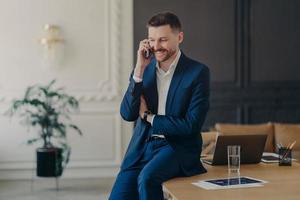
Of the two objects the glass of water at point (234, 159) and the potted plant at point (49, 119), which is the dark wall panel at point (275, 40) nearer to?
the potted plant at point (49, 119)

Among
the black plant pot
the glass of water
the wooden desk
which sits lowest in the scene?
the black plant pot

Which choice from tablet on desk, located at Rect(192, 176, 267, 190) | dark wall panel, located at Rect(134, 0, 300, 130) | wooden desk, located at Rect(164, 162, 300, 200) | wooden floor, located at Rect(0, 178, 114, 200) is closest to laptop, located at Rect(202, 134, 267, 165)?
wooden desk, located at Rect(164, 162, 300, 200)

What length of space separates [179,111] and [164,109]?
0.26ft

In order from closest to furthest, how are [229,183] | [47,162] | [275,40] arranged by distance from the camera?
[229,183]
[47,162]
[275,40]

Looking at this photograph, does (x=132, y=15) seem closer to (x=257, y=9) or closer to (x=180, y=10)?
(x=180, y=10)

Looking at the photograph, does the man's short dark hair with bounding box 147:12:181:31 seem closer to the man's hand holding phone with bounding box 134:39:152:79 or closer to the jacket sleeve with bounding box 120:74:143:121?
the man's hand holding phone with bounding box 134:39:152:79

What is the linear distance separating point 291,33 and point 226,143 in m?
3.75

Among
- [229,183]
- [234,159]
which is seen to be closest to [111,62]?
[234,159]

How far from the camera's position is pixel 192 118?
8.54 ft

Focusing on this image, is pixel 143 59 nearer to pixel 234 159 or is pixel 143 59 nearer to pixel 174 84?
pixel 174 84

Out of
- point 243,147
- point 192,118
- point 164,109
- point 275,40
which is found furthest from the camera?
point 275,40

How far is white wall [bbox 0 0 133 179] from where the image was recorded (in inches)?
238

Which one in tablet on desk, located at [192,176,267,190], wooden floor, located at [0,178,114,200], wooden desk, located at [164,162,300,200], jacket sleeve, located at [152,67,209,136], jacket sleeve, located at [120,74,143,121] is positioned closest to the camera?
wooden desk, located at [164,162,300,200]

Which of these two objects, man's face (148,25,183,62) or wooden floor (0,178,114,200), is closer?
man's face (148,25,183,62)
